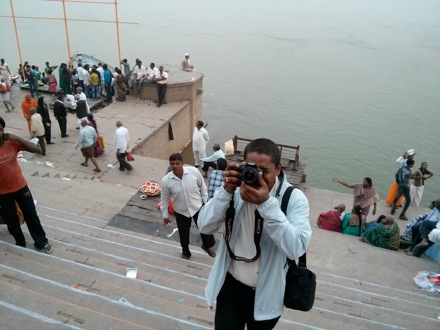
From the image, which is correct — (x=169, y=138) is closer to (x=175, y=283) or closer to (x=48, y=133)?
(x=48, y=133)

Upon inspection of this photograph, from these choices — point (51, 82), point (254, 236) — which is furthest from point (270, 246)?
point (51, 82)

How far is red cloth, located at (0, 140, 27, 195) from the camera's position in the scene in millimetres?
4078

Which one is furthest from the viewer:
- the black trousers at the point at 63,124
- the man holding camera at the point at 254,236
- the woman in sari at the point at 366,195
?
the black trousers at the point at 63,124

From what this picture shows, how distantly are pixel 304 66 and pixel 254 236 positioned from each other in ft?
96.7

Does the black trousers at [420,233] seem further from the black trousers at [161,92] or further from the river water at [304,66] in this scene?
the black trousers at [161,92]

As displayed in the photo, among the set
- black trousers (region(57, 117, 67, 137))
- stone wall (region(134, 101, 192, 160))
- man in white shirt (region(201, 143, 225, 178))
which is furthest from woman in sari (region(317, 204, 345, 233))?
black trousers (region(57, 117, 67, 137))

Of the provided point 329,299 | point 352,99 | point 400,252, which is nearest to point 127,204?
point 329,299

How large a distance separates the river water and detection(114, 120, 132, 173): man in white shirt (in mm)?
7982

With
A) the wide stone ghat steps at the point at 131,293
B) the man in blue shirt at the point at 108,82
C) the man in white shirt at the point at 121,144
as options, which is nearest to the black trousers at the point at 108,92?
the man in blue shirt at the point at 108,82

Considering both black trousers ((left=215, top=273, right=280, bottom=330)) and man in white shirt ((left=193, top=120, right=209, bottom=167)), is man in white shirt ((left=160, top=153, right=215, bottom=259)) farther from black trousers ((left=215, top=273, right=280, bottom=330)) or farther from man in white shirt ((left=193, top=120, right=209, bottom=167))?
man in white shirt ((left=193, top=120, right=209, bottom=167))

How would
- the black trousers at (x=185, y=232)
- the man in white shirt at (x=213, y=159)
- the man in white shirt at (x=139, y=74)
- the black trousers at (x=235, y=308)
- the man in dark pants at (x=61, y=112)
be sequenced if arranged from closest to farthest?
the black trousers at (x=235, y=308), the black trousers at (x=185, y=232), the man in white shirt at (x=213, y=159), the man in dark pants at (x=61, y=112), the man in white shirt at (x=139, y=74)

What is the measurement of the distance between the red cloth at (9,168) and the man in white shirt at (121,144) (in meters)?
5.32

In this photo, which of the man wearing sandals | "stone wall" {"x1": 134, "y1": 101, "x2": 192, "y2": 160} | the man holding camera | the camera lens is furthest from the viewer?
"stone wall" {"x1": 134, "y1": 101, "x2": 192, "y2": 160}

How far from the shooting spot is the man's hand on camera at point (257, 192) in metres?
2.02
